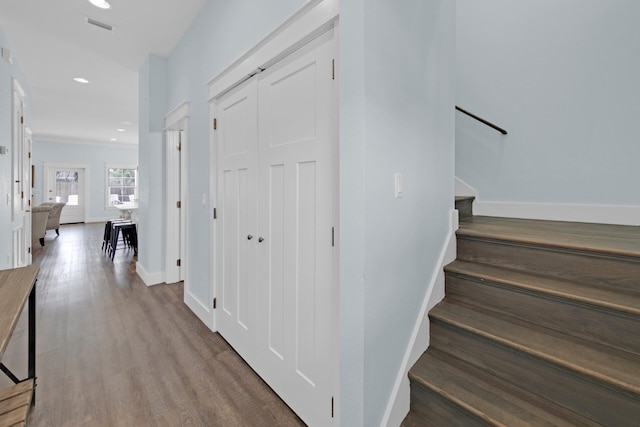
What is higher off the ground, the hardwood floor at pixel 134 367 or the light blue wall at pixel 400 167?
the light blue wall at pixel 400 167

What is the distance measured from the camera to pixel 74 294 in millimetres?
3479

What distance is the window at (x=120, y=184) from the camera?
10914 mm

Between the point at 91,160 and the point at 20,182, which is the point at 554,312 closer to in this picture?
the point at 20,182

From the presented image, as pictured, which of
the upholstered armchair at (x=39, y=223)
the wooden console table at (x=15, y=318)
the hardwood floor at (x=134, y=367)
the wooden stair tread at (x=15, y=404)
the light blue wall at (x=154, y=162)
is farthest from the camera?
the upholstered armchair at (x=39, y=223)

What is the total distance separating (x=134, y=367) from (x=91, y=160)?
11.3 m

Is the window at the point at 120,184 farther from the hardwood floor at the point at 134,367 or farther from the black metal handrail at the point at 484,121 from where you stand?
the black metal handrail at the point at 484,121

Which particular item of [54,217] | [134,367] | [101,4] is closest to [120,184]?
[54,217]

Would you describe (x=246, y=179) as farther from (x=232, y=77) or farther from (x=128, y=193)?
(x=128, y=193)

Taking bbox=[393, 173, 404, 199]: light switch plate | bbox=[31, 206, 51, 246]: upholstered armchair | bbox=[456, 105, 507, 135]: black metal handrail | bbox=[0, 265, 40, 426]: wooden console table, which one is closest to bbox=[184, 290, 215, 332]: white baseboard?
bbox=[0, 265, 40, 426]: wooden console table

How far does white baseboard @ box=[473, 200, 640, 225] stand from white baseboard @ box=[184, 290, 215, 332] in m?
2.78

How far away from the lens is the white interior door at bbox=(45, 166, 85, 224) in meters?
9.91

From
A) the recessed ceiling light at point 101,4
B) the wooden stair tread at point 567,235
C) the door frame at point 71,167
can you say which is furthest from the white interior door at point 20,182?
the door frame at point 71,167

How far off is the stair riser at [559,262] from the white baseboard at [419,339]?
0.42 ft

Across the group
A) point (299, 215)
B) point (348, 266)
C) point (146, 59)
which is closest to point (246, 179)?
point (299, 215)
